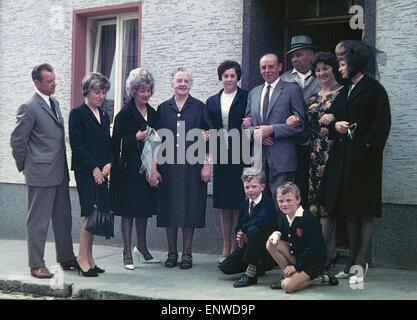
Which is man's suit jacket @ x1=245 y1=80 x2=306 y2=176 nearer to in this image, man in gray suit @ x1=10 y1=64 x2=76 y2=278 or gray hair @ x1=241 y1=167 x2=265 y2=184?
gray hair @ x1=241 y1=167 x2=265 y2=184

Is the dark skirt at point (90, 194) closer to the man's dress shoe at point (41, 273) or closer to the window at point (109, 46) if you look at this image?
the man's dress shoe at point (41, 273)

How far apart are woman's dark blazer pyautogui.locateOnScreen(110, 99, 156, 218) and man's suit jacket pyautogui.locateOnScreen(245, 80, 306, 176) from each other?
121cm

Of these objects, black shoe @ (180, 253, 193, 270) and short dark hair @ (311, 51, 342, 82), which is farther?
black shoe @ (180, 253, 193, 270)

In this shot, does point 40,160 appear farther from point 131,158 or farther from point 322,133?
point 322,133

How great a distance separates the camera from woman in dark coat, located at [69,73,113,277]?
5738 millimetres

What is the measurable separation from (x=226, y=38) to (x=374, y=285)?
11.1 feet

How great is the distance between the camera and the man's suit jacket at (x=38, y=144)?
18.6 ft

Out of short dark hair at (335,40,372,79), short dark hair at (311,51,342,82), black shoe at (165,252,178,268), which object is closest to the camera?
short dark hair at (335,40,372,79)

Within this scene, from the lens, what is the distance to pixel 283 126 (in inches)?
222

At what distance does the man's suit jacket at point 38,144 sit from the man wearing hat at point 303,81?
7.68 feet

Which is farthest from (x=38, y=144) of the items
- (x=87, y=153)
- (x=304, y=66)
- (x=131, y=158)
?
(x=304, y=66)

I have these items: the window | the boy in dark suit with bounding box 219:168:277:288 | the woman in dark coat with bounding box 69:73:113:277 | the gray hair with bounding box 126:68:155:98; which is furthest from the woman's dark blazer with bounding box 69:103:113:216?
the window

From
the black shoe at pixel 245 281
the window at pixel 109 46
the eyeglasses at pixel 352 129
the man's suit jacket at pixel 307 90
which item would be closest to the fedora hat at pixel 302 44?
the man's suit jacket at pixel 307 90

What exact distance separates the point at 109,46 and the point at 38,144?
10.3 ft
